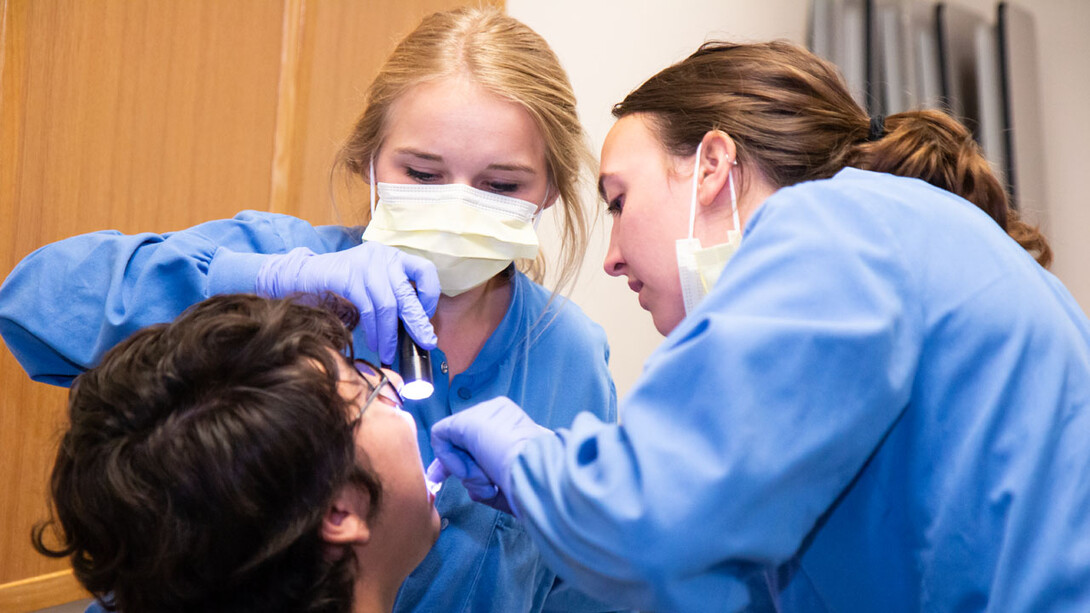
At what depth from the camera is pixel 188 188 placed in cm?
184

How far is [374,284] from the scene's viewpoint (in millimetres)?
1228

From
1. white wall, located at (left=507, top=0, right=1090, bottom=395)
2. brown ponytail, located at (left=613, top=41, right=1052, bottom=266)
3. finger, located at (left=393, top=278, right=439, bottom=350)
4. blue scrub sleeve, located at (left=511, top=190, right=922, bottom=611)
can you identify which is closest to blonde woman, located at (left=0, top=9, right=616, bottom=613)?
finger, located at (left=393, top=278, right=439, bottom=350)

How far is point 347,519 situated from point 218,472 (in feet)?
0.62

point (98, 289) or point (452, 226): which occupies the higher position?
point (452, 226)

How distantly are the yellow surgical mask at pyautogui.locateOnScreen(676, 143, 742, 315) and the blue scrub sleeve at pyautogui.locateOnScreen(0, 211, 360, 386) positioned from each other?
625mm

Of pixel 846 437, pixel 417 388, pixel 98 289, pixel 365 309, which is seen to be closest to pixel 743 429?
pixel 846 437

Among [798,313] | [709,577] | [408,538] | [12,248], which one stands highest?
[798,313]

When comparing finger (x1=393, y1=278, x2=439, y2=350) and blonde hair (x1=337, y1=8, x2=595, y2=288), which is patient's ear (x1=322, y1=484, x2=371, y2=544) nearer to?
finger (x1=393, y1=278, x2=439, y2=350)

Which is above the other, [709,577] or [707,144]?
[707,144]

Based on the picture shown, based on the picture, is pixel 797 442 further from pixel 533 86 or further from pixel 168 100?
pixel 168 100

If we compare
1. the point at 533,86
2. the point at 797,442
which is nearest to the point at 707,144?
the point at 533,86

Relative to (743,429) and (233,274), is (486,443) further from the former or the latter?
(233,274)

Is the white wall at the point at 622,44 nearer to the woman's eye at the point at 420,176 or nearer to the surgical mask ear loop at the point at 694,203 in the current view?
the woman's eye at the point at 420,176

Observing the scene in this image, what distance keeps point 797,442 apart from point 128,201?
1457 millimetres
